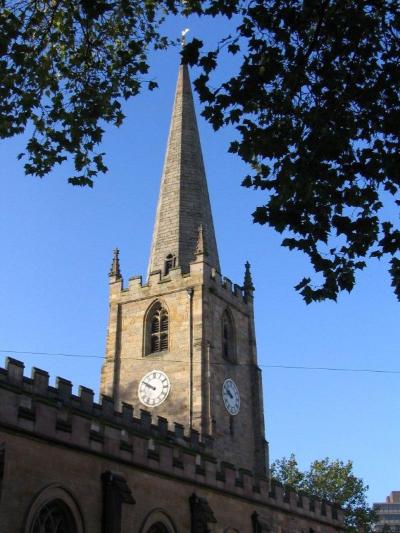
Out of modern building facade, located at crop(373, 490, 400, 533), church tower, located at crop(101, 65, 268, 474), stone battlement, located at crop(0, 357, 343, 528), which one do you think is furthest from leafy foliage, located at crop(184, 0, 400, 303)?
modern building facade, located at crop(373, 490, 400, 533)

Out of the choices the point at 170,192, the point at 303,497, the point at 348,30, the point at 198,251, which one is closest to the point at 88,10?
the point at 348,30

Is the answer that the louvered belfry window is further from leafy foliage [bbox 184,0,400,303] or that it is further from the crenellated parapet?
leafy foliage [bbox 184,0,400,303]

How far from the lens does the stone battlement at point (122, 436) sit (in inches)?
738

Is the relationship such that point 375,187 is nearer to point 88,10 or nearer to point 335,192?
point 335,192

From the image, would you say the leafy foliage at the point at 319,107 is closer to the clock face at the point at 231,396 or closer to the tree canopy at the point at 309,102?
the tree canopy at the point at 309,102

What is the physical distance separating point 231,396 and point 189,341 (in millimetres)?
3823

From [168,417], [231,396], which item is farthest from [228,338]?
[168,417]

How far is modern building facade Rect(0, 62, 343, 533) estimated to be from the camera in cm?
1883

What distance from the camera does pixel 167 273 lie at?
43.8 meters

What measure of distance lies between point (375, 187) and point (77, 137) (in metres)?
4.94

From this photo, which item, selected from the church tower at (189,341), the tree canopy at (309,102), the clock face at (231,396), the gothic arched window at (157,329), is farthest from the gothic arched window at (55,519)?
the gothic arched window at (157,329)

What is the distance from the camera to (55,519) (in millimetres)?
18891

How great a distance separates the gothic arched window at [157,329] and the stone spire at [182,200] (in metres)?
2.72

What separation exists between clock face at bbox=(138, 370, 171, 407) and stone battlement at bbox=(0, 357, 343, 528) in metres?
2.91
